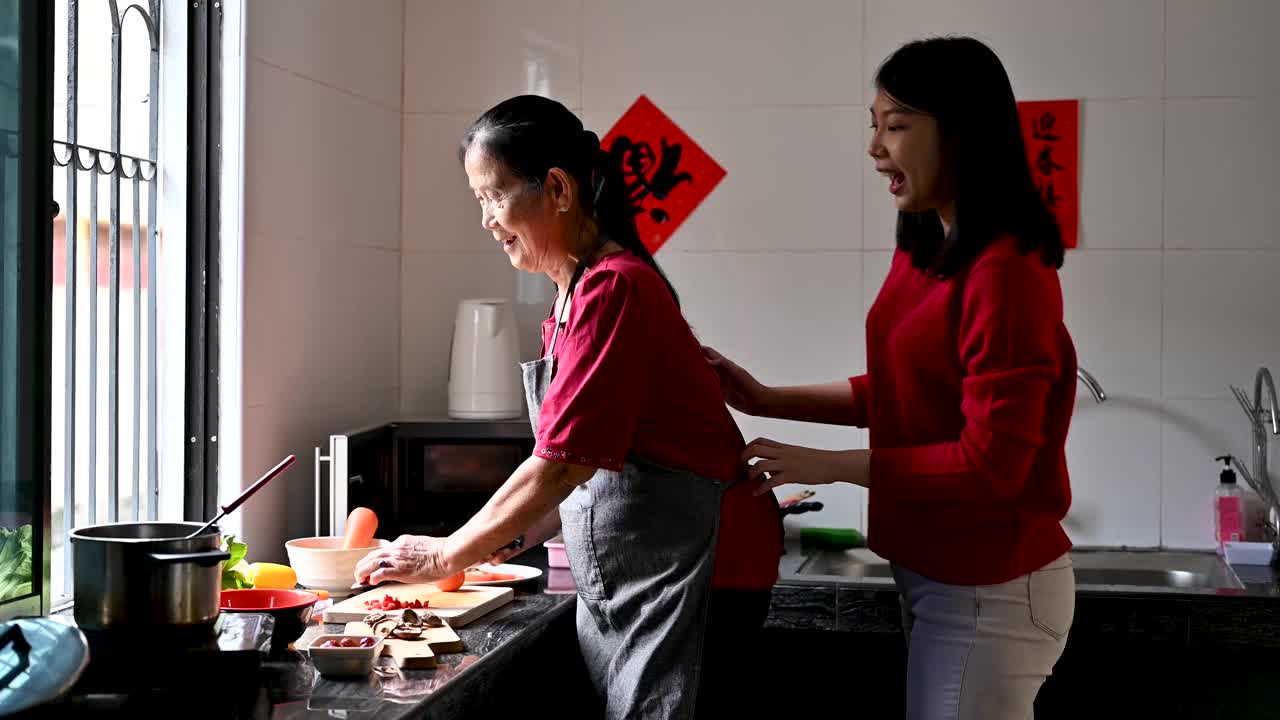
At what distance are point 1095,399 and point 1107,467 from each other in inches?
6.0

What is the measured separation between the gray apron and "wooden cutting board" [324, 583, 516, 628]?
213 millimetres

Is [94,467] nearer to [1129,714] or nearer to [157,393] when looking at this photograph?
[157,393]

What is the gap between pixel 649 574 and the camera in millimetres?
1505

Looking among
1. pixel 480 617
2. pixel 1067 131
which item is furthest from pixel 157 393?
pixel 1067 131

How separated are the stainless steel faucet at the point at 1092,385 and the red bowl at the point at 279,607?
1.73 m

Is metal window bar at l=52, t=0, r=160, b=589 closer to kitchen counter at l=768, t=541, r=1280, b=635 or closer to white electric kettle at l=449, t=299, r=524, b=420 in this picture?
white electric kettle at l=449, t=299, r=524, b=420

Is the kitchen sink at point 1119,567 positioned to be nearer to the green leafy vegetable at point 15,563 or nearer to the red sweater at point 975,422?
the red sweater at point 975,422

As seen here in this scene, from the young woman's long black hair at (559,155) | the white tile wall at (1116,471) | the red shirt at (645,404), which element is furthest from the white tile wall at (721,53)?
the red shirt at (645,404)

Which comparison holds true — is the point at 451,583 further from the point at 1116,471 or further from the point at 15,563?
the point at 1116,471

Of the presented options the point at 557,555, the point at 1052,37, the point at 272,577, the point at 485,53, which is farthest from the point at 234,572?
the point at 1052,37

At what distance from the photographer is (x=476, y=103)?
284 centimetres

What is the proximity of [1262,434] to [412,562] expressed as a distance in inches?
74.0

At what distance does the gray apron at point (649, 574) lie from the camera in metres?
1.48

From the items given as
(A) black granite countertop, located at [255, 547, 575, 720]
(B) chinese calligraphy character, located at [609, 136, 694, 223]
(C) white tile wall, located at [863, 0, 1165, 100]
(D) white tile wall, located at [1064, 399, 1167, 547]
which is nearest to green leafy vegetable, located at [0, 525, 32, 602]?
(A) black granite countertop, located at [255, 547, 575, 720]
